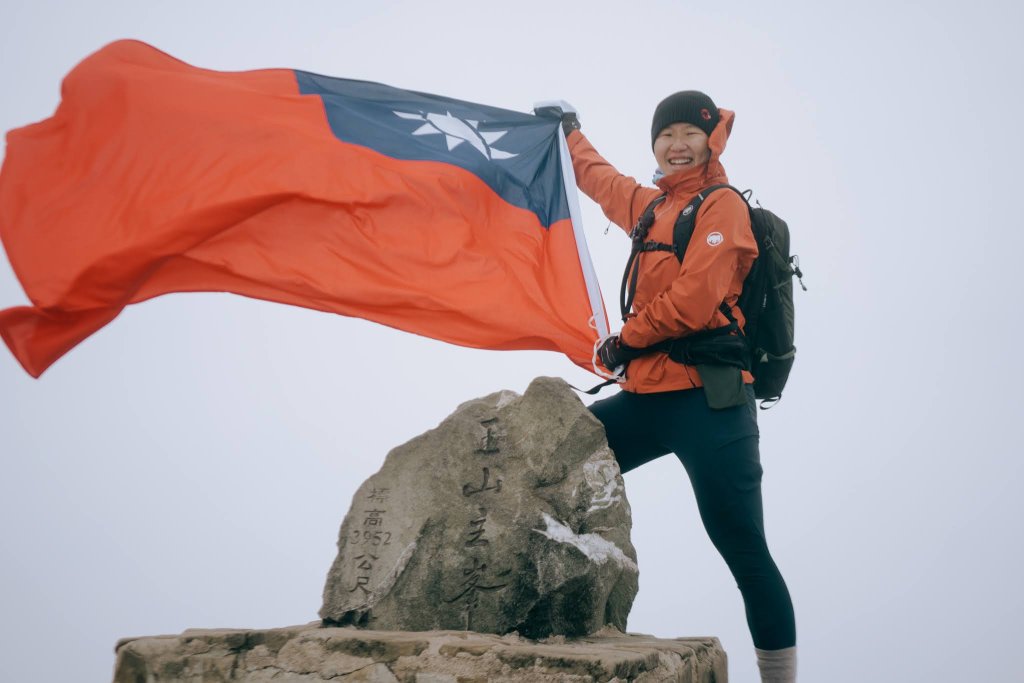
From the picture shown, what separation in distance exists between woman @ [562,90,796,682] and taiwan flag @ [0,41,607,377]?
67 cm

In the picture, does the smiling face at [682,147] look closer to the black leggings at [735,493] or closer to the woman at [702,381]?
Result: the woman at [702,381]

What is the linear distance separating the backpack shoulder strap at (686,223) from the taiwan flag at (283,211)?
2.71ft

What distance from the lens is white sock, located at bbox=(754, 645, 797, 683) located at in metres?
4.67

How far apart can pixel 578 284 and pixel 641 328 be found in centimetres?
110

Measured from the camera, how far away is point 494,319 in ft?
18.8

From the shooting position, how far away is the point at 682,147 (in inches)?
205

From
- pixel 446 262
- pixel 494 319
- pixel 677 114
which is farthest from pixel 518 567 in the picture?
pixel 677 114

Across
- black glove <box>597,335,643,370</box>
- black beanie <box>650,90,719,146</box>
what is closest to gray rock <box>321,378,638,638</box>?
black glove <box>597,335,643,370</box>

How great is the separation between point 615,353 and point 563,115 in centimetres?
192

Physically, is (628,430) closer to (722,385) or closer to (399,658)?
(722,385)

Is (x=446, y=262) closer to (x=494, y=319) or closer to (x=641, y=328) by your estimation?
(x=494, y=319)

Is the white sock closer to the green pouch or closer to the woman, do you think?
the woman

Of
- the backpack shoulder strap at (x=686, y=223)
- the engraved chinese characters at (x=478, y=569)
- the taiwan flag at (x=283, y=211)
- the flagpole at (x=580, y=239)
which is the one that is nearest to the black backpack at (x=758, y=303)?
the backpack shoulder strap at (x=686, y=223)

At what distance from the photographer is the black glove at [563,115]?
641 cm
